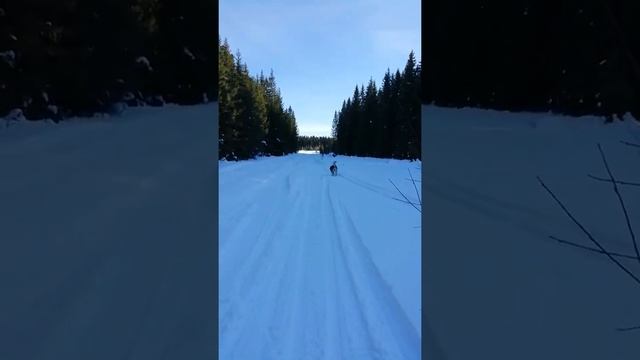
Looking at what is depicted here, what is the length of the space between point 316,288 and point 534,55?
3.92 metres

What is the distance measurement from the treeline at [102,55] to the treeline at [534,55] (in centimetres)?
194

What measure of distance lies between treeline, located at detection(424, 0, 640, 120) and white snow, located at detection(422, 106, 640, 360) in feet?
0.42

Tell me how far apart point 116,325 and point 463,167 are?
281cm

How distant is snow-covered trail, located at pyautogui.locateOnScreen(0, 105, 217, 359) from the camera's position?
2.67m

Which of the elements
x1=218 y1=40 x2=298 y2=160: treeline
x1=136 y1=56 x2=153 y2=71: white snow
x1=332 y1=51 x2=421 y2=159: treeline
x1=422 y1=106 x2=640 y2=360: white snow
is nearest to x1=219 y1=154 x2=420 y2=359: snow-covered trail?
x1=422 y1=106 x2=640 y2=360: white snow

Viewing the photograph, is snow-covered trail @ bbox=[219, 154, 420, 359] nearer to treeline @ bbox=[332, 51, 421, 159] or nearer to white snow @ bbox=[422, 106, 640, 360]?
white snow @ bbox=[422, 106, 640, 360]

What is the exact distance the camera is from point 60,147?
314cm

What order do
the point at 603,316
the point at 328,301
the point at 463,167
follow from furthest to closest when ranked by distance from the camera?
the point at 328,301 < the point at 463,167 < the point at 603,316

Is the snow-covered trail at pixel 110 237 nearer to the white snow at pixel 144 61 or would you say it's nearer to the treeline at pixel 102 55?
the treeline at pixel 102 55

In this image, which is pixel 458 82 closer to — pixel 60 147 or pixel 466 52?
pixel 466 52

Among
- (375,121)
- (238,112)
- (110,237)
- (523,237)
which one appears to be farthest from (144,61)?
(375,121)

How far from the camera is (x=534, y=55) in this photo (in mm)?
2812

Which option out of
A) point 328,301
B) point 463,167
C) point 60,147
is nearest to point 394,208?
point 328,301

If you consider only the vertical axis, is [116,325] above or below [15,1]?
below
